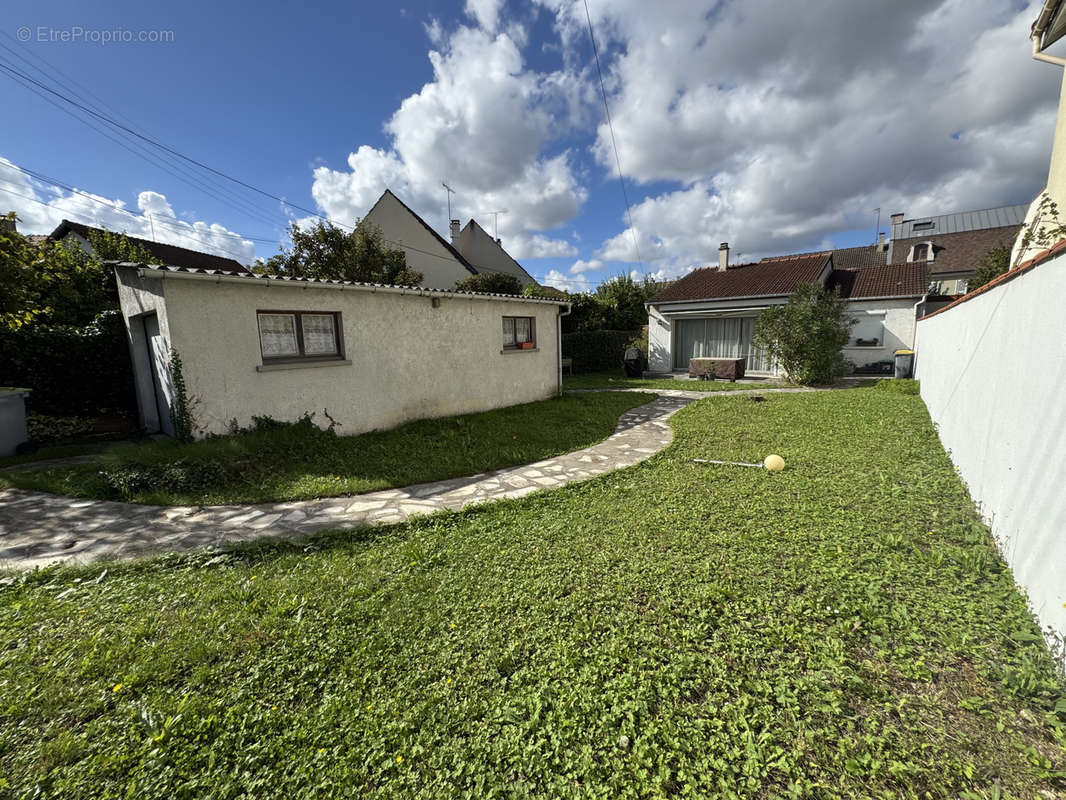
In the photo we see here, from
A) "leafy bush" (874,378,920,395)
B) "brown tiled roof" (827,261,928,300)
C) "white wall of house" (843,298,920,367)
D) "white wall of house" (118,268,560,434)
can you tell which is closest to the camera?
"white wall of house" (118,268,560,434)

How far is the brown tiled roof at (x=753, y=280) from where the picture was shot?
55.0ft

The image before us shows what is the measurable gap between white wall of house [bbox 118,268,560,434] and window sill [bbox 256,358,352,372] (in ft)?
0.05

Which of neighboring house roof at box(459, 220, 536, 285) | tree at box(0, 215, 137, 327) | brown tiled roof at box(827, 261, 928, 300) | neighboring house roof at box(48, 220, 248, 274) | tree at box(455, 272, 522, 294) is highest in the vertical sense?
neighboring house roof at box(459, 220, 536, 285)

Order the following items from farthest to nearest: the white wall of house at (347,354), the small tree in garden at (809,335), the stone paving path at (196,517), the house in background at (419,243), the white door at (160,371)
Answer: the house in background at (419,243)
the small tree in garden at (809,335)
the white door at (160,371)
the white wall of house at (347,354)
the stone paving path at (196,517)

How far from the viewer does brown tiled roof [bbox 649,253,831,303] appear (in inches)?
659

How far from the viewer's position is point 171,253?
1817 cm

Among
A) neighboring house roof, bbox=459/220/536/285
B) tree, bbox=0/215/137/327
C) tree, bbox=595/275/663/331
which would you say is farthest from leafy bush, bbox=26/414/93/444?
neighboring house roof, bbox=459/220/536/285

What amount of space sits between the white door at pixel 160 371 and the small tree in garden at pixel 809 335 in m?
15.8

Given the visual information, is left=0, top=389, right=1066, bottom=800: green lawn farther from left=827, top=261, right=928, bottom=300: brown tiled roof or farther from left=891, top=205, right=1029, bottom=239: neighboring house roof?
left=891, top=205, right=1029, bottom=239: neighboring house roof

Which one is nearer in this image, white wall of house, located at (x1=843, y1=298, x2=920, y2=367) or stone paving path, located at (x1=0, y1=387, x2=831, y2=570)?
stone paving path, located at (x1=0, y1=387, x2=831, y2=570)

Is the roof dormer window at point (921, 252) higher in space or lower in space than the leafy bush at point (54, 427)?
higher

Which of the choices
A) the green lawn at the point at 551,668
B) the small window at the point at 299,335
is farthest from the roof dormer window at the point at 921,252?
the small window at the point at 299,335

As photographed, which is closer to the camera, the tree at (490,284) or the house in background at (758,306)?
the house in background at (758,306)

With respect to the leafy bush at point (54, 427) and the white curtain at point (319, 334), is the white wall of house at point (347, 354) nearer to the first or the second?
the white curtain at point (319, 334)
